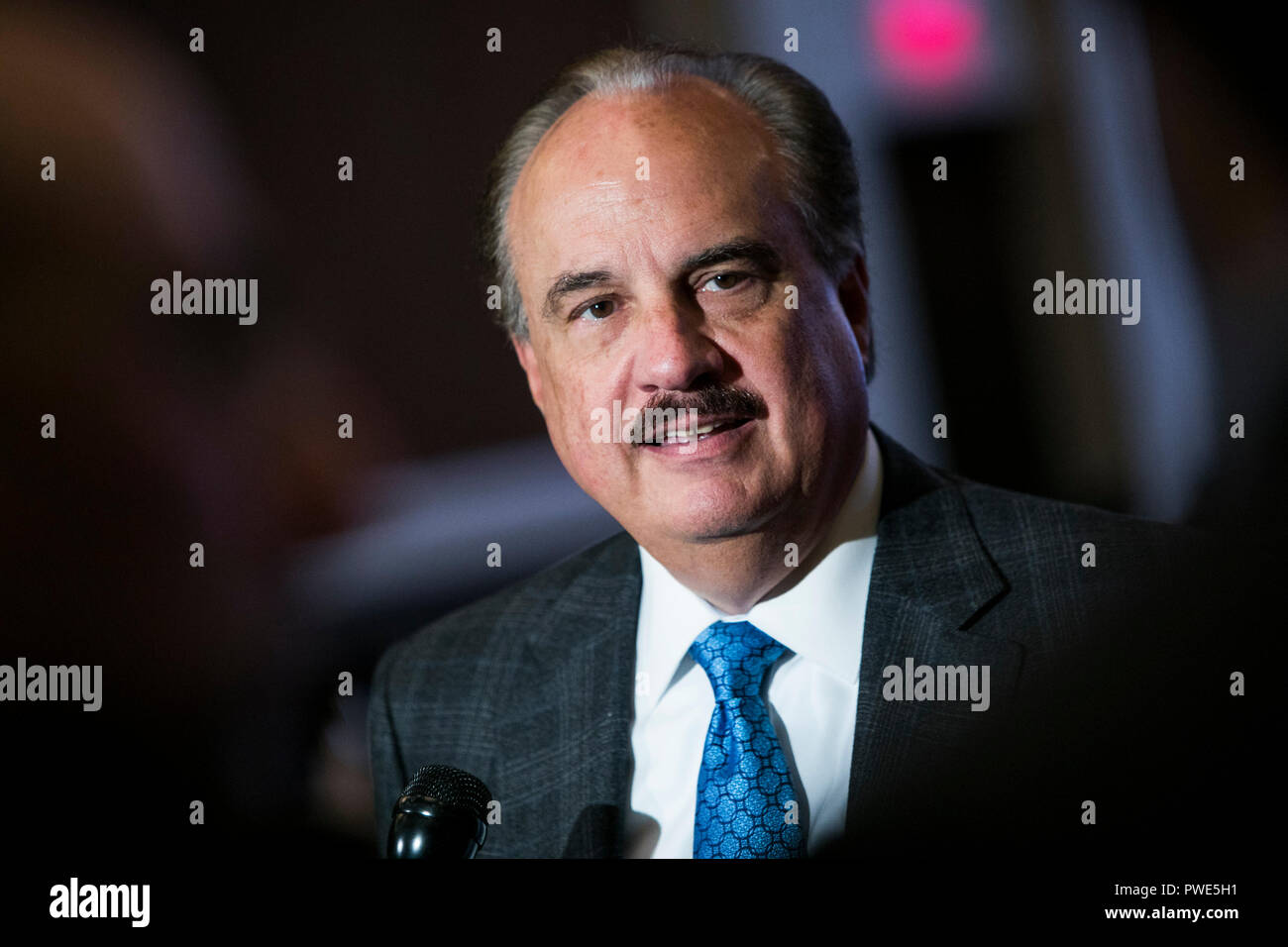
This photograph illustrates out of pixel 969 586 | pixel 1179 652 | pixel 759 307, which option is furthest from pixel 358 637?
pixel 1179 652

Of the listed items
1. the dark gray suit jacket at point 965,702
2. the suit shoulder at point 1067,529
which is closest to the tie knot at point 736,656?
the dark gray suit jacket at point 965,702

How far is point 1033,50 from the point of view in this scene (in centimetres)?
192

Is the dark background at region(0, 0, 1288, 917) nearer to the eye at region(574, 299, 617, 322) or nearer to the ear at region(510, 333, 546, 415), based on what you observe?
the ear at region(510, 333, 546, 415)

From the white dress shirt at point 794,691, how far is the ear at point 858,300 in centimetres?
17

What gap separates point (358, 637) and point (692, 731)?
2.12 feet

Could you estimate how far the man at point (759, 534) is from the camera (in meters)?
1.71

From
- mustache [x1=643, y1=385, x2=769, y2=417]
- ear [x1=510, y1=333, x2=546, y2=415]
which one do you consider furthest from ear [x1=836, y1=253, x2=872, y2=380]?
ear [x1=510, y1=333, x2=546, y2=415]

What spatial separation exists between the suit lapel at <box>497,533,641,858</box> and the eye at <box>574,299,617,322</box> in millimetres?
466

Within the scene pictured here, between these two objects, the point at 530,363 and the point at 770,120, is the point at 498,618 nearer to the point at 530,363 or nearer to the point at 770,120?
the point at 530,363

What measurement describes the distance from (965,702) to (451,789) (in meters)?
0.81

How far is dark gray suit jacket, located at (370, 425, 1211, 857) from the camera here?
1762 millimetres

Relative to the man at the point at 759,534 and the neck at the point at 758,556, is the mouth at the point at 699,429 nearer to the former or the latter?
the man at the point at 759,534

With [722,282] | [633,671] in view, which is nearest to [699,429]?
[722,282]

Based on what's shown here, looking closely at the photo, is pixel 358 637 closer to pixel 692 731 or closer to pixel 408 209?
pixel 692 731
